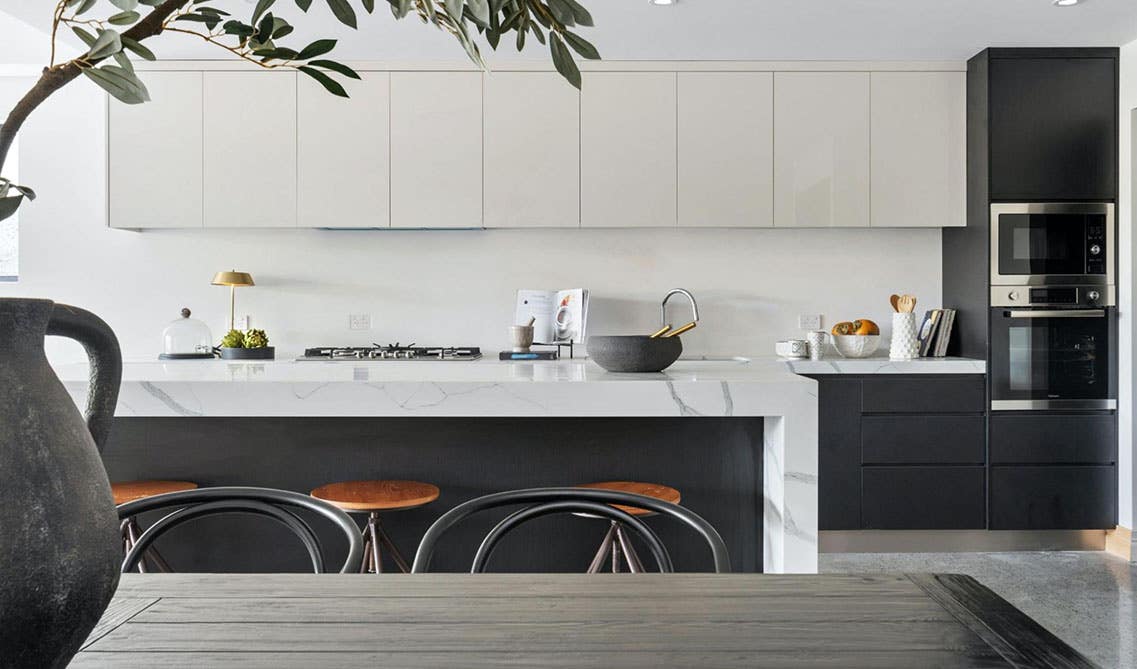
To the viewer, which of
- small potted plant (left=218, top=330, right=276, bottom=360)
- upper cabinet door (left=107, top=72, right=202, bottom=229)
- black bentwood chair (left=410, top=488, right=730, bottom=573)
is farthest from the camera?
upper cabinet door (left=107, top=72, right=202, bottom=229)

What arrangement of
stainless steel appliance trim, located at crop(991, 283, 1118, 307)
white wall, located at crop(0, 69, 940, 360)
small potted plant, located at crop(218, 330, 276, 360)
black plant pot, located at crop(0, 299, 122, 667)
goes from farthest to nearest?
white wall, located at crop(0, 69, 940, 360)
small potted plant, located at crop(218, 330, 276, 360)
stainless steel appliance trim, located at crop(991, 283, 1118, 307)
black plant pot, located at crop(0, 299, 122, 667)

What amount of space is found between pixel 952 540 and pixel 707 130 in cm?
232

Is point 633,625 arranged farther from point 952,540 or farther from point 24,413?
point 952,540

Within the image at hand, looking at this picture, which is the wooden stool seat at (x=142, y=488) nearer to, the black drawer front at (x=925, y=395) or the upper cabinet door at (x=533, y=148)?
the upper cabinet door at (x=533, y=148)

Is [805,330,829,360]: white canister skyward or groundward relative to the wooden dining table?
skyward

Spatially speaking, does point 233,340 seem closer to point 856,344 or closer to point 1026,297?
point 856,344

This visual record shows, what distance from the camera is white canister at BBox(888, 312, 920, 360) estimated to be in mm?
3971

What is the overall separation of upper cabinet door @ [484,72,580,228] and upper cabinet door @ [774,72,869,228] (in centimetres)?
104

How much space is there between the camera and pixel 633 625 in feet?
2.76

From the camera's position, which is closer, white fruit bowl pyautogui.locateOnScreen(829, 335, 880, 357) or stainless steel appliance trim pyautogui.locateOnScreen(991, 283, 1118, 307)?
stainless steel appliance trim pyautogui.locateOnScreen(991, 283, 1118, 307)

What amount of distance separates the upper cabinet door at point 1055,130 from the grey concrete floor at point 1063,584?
66.6 inches

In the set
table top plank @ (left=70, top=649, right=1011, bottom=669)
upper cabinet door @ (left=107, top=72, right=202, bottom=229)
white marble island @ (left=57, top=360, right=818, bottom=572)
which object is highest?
upper cabinet door @ (left=107, top=72, right=202, bottom=229)

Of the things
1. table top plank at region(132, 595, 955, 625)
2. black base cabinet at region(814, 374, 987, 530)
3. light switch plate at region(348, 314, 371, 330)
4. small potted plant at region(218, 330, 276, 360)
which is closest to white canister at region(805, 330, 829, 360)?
black base cabinet at region(814, 374, 987, 530)

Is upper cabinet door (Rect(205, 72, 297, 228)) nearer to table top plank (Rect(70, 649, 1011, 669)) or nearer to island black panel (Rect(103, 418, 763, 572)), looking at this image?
island black panel (Rect(103, 418, 763, 572))
